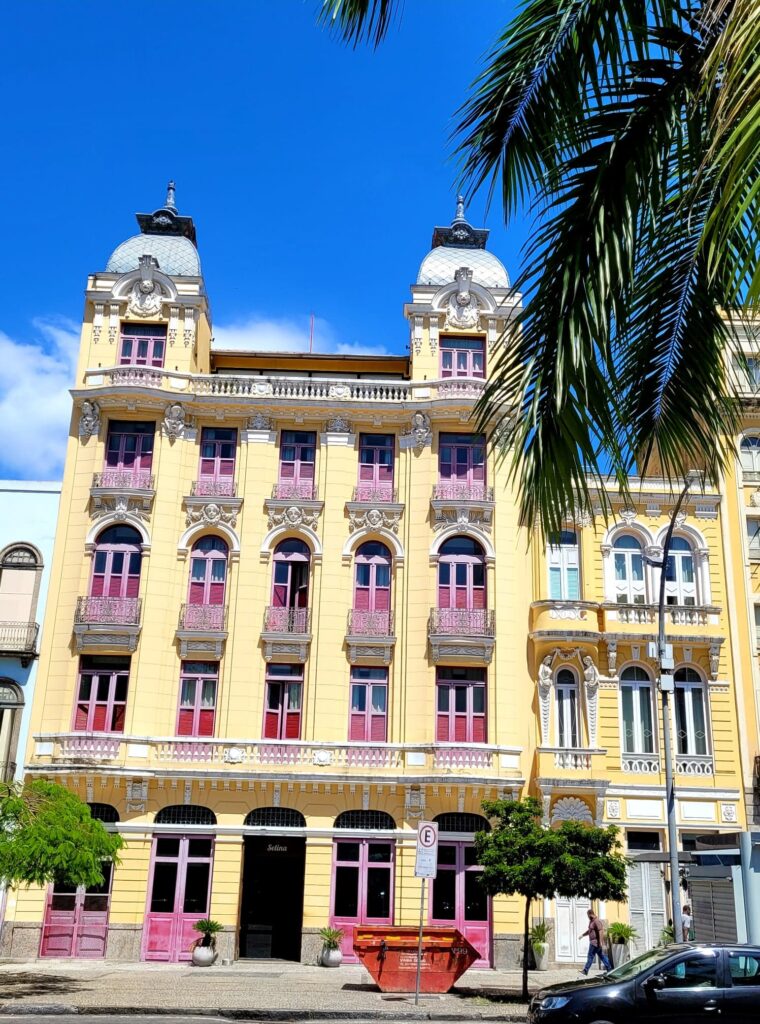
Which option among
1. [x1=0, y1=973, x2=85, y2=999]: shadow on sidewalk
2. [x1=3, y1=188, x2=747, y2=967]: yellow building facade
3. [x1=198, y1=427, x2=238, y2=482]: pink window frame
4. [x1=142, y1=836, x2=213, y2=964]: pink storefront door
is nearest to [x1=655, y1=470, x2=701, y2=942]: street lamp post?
[x1=3, y1=188, x2=747, y2=967]: yellow building facade

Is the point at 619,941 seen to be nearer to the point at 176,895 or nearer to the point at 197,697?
the point at 176,895

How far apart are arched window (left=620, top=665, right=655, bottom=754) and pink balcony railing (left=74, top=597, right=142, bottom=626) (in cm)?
1505

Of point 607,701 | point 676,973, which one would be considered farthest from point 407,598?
point 676,973

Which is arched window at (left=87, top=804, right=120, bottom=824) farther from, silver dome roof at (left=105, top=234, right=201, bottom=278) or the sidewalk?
silver dome roof at (left=105, top=234, right=201, bottom=278)

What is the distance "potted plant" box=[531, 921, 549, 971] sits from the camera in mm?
27891

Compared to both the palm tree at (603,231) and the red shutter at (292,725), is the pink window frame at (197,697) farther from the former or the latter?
the palm tree at (603,231)

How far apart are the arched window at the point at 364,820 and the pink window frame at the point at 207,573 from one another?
7519mm

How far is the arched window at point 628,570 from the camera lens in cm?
3222

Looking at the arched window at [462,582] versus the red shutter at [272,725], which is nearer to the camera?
the red shutter at [272,725]

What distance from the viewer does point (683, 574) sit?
106 ft

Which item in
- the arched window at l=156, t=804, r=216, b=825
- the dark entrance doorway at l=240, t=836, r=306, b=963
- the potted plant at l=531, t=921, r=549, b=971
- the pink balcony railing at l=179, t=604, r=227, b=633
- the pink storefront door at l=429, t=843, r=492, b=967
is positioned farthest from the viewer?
the pink balcony railing at l=179, t=604, r=227, b=633

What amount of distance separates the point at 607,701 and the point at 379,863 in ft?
27.4

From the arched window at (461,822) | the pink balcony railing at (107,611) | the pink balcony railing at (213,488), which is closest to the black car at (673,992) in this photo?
the arched window at (461,822)

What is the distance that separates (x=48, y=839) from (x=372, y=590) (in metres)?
13.8
